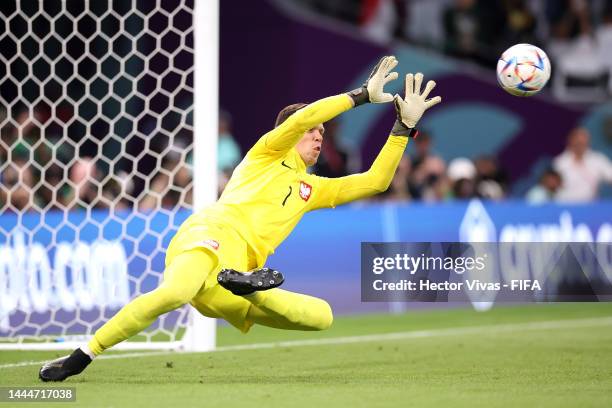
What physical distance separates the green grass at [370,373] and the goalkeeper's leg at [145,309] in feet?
0.48

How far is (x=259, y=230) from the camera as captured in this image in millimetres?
8602

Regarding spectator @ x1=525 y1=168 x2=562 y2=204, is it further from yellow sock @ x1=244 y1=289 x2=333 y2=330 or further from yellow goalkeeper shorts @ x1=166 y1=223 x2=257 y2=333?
yellow goalkeeper shorts @ x1=166 y1=223 x2=257 y2=333

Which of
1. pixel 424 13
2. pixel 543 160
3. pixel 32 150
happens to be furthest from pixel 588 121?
pixel 32 150

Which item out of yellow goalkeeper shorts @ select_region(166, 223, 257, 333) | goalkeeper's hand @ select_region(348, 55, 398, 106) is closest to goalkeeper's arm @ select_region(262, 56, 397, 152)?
goalkeeper's hand @ select_region(348, 55, 398, 106)

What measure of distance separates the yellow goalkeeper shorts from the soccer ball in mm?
2366

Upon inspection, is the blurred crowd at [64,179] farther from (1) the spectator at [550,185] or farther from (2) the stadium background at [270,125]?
(1) the spectator at [550,185]

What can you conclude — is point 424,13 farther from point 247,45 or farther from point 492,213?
point 492,213

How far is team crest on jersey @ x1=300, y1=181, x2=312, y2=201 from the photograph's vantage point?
346 inches

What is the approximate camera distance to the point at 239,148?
Result: 1888 cm

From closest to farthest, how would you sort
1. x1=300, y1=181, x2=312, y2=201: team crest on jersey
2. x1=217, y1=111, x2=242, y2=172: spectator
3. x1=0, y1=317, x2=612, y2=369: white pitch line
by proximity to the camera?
x1=300, y1=181, x2=312, y2=201: team crest on jersey < x1=0, y1=317, x2=612, y2=369: white pitch line < x1=217, y1=111, x2=242, y2=172: spectator

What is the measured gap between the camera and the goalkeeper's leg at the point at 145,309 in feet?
A: 26.5

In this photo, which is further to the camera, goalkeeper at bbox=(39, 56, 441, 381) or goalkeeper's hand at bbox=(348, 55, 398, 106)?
goalkeeper's hand at bbox=(348, 55, 398, 106)

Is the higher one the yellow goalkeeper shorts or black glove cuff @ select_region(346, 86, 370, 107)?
black glove cuff @ select_region(346, 86, 370, 107)

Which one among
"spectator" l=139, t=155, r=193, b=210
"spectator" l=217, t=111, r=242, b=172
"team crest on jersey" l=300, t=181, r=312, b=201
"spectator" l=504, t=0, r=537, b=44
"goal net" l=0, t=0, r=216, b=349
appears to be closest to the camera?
"team crest on jersey" l=300, t=181, r=312, b=201
